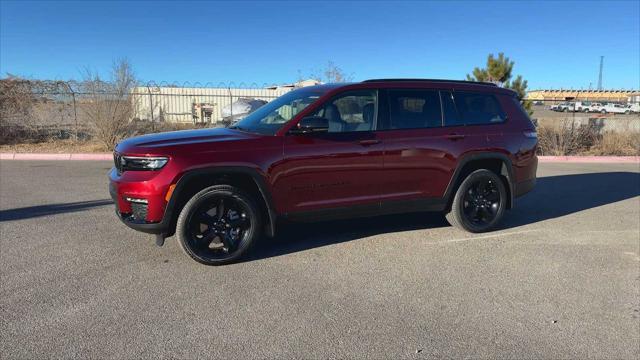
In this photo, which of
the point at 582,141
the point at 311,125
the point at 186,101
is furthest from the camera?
the point at 186,101

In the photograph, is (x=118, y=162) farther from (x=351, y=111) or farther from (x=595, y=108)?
(x=595, y=108)

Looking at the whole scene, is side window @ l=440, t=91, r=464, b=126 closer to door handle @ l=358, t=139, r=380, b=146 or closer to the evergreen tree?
door handle @ l=358, t=139, r=380, b=146

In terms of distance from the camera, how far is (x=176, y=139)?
469 centimetres

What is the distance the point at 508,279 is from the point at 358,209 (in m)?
1.67

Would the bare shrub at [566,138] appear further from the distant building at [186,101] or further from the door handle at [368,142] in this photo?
the door handle at [368,142]

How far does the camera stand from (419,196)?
558 centimetres

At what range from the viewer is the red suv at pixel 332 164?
14.7 feet

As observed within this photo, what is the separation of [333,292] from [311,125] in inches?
64.2

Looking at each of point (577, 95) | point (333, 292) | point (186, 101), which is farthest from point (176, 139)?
point (186, 101)

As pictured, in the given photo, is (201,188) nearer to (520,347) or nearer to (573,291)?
(520,347)

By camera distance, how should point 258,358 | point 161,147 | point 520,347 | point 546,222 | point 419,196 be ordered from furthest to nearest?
1. point 546,222
2. point 419,196
3. point 161,147
4. point 520,347
5. point 258,358

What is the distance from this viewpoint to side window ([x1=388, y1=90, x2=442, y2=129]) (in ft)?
17.7

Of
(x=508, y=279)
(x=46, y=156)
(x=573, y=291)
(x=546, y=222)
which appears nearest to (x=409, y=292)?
(x=508, y=279)

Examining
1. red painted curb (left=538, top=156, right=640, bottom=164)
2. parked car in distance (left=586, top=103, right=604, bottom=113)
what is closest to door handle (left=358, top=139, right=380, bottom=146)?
red painted curb (left=538, top=156, right=640, bottom=164)
